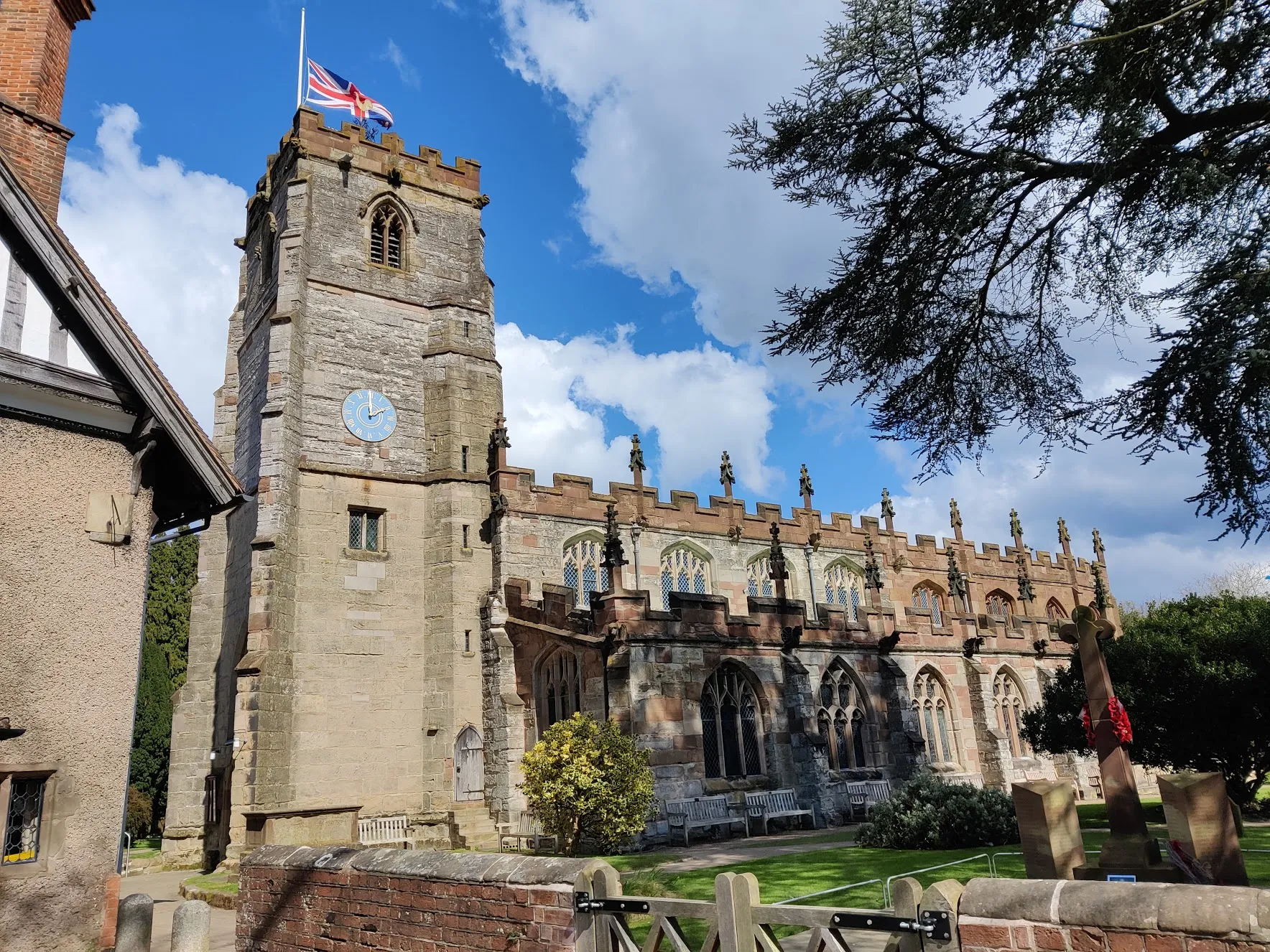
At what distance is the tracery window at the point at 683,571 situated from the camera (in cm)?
2644

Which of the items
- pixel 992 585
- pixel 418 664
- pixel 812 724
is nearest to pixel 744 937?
pixel 812 724

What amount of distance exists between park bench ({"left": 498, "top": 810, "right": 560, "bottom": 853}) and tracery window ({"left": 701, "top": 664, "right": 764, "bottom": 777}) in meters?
3.67

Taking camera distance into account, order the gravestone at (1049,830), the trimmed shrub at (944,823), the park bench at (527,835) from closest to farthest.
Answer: the gravestone at (1049,830)
the trimmed shrub at (944,823)
the park bench at (527,835)

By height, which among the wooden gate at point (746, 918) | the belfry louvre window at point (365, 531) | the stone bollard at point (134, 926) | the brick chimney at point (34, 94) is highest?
the brick chimney at point (34, 94)

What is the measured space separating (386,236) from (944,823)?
2114cm

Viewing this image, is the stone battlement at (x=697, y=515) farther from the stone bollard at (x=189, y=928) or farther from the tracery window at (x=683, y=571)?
the stone bollard at (x=189, y=928)

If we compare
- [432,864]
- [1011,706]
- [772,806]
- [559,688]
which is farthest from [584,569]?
[432,864]

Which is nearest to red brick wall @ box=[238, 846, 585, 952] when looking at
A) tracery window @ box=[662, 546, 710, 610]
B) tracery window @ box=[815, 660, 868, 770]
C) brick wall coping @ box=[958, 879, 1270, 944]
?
brick wall coping @ box=[958, 879, 1270, 944]

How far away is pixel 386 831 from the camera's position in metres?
19.7

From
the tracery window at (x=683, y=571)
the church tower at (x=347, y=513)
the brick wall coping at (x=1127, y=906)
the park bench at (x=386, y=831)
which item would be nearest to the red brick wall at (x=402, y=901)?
the brick wall coping at (x=1127, y=906)

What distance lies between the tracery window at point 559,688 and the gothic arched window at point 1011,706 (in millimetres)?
12874

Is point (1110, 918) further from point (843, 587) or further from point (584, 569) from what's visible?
point (843, 587)

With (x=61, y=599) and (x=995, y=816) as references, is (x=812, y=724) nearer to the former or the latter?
(x=995, y=816)

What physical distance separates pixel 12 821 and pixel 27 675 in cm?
132
